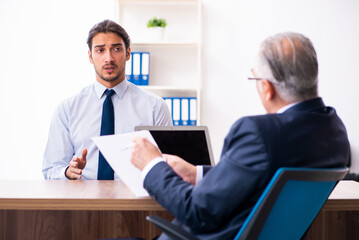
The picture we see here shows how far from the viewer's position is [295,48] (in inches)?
42.3

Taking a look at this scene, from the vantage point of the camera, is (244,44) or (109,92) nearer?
(109,92)

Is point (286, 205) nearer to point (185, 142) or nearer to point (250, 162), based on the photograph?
point (250, 162)

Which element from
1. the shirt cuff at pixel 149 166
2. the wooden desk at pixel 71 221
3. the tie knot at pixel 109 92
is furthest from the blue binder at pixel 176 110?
the shirt cuff at pixel 149 166

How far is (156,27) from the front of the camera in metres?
3.77

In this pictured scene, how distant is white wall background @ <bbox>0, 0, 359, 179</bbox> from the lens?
3961mm

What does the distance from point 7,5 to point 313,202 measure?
387cm

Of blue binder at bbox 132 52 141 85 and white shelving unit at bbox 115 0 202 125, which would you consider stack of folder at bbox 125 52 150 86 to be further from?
white shelving unit at bbox 115 0 202 125

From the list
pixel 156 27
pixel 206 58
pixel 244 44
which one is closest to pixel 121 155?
pixel 156 27

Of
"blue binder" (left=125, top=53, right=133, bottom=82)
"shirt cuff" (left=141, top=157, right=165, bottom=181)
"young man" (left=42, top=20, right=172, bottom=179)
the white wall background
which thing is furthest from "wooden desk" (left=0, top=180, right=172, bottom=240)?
the white wall background

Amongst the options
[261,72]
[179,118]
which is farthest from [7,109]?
[261,72]

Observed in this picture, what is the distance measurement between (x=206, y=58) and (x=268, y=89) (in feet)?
9.51

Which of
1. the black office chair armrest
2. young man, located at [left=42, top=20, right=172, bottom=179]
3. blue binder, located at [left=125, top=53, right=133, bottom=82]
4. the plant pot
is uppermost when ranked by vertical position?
the plant pot

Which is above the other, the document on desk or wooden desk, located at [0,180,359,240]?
the document on desk

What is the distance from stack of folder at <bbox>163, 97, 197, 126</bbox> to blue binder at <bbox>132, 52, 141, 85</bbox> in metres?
0.34
